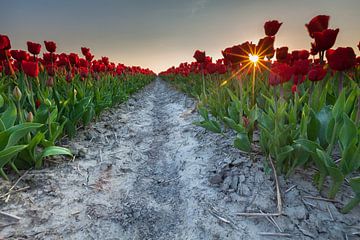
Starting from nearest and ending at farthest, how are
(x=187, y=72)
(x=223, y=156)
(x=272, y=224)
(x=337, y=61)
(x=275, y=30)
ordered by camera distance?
(x=272, y=224) < (x=337, y=61) < (x=223, y=156) < (x=275, y=30) < (x=187, y=72)

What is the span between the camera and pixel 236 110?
3197mm

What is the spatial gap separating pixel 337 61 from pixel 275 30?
48.1 inches

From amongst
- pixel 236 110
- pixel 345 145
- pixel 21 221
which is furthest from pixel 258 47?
pixel 21 221

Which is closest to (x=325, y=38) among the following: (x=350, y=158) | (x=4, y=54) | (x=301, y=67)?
(x=301, y=67)

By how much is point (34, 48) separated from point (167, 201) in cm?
303

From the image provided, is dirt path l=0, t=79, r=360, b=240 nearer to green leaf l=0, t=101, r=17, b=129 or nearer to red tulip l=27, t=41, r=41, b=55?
green leaf l=0, t=101, r=17, b=129

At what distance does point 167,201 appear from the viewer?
228 cm

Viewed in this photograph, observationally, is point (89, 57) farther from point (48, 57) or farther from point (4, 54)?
point (4, 54)

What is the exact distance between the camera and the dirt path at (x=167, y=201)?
5.68ft

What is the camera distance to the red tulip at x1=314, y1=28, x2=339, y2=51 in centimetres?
224

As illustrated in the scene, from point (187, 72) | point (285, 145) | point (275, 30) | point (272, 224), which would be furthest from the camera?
point (187, 72)

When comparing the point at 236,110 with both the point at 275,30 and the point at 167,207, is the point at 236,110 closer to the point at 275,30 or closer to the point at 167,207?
the point at 275,30

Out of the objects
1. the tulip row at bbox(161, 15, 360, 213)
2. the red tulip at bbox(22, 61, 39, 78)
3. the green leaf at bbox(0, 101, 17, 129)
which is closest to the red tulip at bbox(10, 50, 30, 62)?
the red tulip at bbox(22, 61, 39, 78)

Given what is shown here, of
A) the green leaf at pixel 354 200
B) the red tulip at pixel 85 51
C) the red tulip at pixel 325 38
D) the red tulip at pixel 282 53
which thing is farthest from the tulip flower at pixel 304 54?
the red tulip at pixel 85 51
